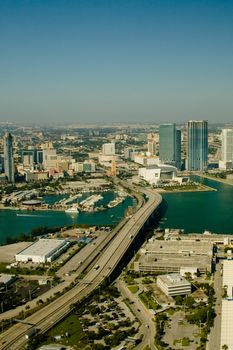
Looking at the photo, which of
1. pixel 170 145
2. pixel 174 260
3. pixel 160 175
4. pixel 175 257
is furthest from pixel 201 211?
pixel 170 145

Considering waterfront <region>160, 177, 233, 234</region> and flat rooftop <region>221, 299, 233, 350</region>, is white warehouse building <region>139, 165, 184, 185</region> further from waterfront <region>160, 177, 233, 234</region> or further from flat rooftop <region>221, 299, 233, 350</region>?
flat rooftop <region>221, 299, 233, 350</region>

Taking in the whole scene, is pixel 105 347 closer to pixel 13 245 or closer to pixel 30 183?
pixel 13 245

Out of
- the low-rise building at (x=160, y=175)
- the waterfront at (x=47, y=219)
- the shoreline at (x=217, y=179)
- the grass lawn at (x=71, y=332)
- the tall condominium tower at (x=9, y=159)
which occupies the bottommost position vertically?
the grass lawn at (x=71, y=332)

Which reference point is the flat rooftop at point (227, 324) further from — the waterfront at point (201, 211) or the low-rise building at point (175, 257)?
the waterfront at point (201, 211)

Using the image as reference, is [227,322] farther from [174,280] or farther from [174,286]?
[174,280]

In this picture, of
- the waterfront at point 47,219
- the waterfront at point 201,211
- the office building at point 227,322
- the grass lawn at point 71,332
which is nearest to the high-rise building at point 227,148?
the waterfront at point 201,211
